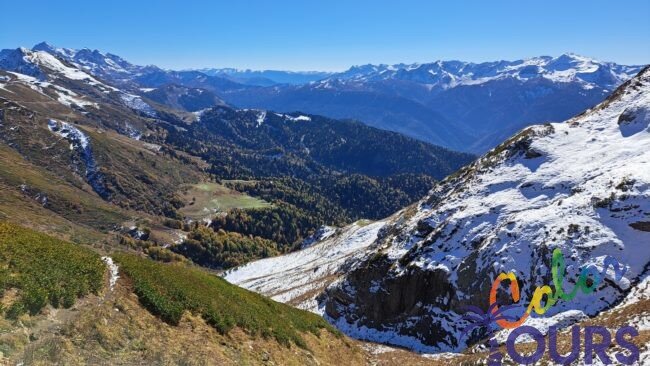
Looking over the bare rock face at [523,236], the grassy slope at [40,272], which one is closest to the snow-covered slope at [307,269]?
the bare rock face at [523,236]

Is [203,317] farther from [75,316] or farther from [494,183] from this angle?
[494,183]

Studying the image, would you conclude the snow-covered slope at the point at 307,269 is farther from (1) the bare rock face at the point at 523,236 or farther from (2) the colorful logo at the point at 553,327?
(2) the colorful logo at the point at 553,327

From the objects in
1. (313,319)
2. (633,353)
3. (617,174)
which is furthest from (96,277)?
(617,174)

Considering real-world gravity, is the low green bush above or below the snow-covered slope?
above

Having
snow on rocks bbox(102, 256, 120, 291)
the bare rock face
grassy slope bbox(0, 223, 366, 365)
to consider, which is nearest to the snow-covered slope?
the bare rock face

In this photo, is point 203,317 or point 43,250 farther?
point 203,317

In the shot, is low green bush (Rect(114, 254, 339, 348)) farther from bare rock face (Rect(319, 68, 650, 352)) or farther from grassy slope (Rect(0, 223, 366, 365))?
bare rock face (Rect(319, 68, 650, 352))
